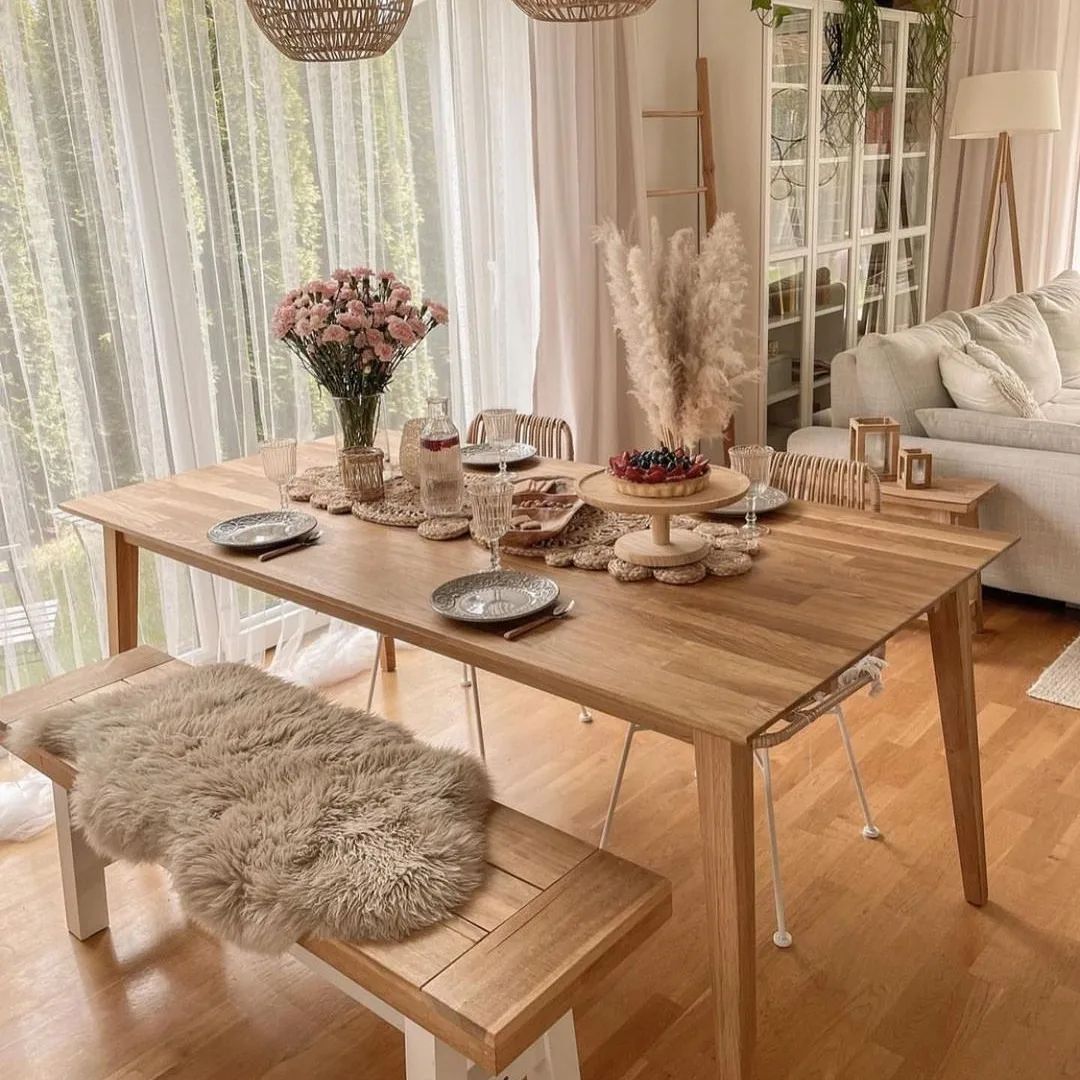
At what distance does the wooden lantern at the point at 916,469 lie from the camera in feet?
10.5

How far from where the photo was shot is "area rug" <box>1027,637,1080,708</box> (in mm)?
2924

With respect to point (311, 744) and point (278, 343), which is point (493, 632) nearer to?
point (311, 744)

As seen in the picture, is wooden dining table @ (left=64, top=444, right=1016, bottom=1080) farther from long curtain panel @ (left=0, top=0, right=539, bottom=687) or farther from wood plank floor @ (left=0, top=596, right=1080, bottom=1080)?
long curtain panel @ (left=0, top=0, right=539, bottom=687)

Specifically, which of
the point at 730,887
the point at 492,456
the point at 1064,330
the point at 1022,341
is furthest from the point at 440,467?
the point at 1064,330

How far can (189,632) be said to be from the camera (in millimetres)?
3119

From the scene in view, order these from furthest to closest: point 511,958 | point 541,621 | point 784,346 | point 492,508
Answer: point 784,346 < point 492,508 < point 541,621 < point 511,958

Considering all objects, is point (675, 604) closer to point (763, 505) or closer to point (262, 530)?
point (763, 505)

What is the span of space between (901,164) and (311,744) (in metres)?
4.32

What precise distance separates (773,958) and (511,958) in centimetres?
88

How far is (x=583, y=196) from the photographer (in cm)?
370

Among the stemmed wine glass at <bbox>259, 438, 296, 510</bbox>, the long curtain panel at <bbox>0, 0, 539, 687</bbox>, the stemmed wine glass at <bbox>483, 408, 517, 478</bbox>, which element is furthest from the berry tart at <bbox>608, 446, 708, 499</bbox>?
the long curtain panel at <bbox>0, 0, 539, 687</bbox>

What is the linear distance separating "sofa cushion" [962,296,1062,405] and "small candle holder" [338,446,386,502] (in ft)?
8.91

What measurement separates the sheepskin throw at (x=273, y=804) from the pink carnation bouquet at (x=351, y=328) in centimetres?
A: 65

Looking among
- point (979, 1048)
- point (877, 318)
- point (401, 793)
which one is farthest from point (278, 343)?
point (877, 318)
